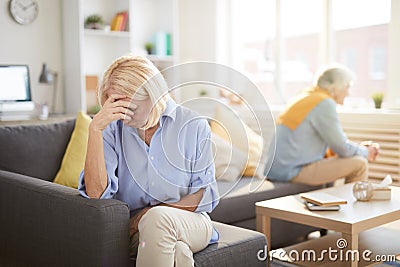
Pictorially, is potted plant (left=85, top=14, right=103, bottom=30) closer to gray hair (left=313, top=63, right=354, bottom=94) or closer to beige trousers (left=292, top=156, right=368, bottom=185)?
gray hair (left=313, top=63, right=354, bottom=94)

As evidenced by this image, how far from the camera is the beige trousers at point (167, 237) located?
1.80 metres

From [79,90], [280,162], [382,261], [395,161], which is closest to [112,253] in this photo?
[382,261]

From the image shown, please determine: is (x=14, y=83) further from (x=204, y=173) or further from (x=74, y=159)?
(x=204, y=173)

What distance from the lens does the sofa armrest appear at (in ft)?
6.13

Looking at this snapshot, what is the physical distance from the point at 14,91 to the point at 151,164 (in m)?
2.70

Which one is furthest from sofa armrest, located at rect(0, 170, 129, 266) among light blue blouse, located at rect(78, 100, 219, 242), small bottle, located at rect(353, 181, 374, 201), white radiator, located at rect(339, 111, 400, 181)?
white radiator, located at rect(339, 111, 400, 181)

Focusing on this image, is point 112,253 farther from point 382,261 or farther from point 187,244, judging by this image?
point 382,261

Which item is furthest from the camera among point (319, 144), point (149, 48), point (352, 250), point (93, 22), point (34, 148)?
point (149, 48)

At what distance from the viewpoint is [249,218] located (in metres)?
3.12

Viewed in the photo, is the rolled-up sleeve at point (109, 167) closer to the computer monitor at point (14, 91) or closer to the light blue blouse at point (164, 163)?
the light blue blouse at point (164, 163)

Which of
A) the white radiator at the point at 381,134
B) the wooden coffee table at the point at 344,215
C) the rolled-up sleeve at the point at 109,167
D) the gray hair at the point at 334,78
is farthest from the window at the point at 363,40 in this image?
the rolled-up sleeve at the point at 109,167

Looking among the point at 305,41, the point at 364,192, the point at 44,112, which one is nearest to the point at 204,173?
the point at 364,192

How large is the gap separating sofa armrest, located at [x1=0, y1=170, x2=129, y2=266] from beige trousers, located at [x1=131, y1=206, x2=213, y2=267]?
0.10 meters

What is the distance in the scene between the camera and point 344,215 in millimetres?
2428
